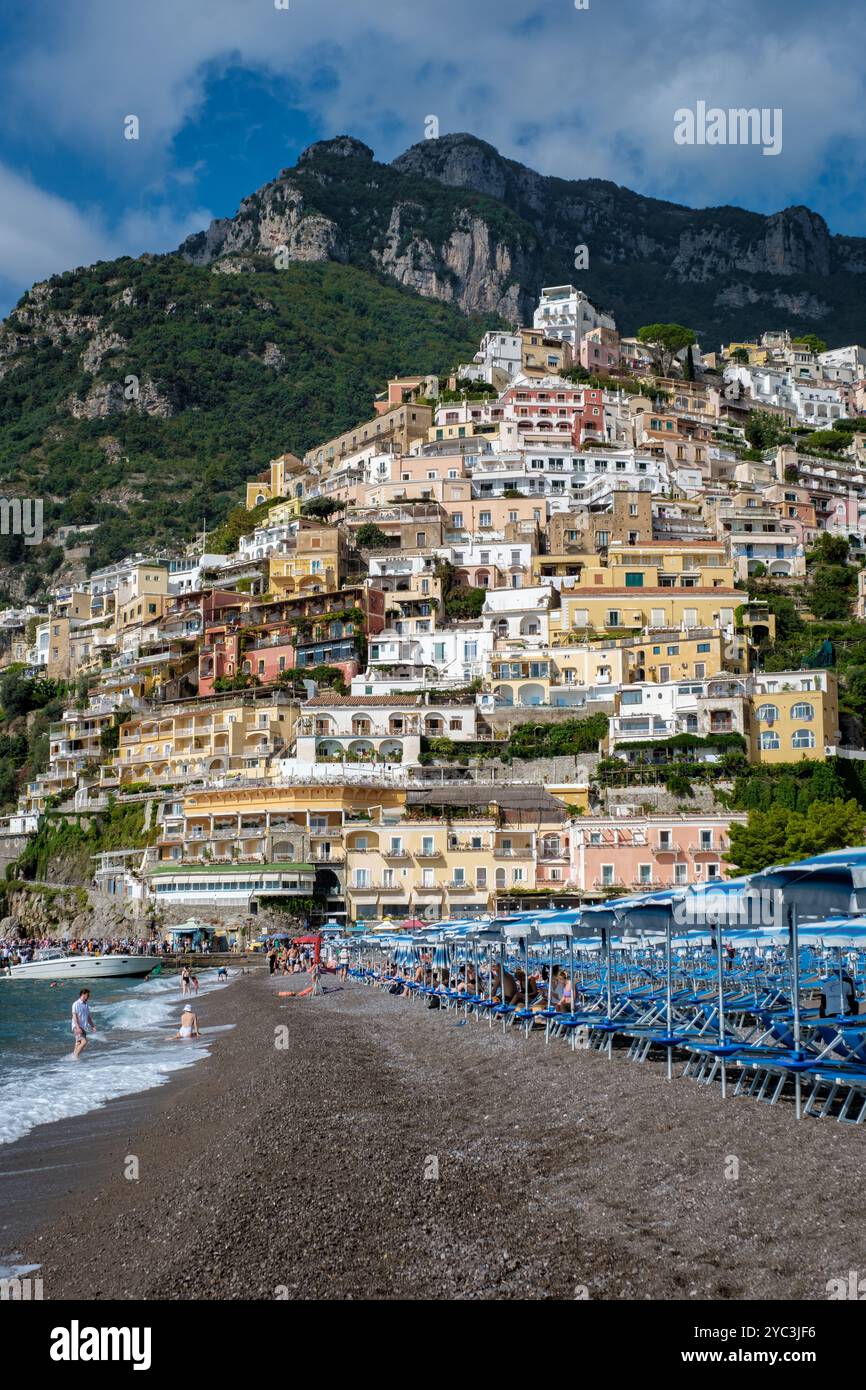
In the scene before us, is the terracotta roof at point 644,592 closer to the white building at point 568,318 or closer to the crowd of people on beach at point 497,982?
the crowd of people on beach at point 497,982

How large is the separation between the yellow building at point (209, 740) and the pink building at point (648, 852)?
65.3ft

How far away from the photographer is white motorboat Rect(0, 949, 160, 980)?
54.3 meters

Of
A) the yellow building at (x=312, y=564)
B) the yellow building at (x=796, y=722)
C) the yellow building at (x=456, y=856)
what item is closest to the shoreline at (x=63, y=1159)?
the yellow building at (x=456, y=856)

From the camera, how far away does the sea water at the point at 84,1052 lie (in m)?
20.8

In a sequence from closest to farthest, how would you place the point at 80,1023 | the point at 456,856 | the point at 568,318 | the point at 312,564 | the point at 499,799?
the point at 80,1023 < the point at 456,856 < the point at 499,799 < the point at 312,564 < the point at 568,318

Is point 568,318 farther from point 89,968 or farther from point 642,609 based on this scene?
point 89,968

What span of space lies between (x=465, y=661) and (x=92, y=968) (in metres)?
28.8

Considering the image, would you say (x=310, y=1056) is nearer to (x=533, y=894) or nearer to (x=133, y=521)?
(x=533, y=894)

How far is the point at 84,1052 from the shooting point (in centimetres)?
2797

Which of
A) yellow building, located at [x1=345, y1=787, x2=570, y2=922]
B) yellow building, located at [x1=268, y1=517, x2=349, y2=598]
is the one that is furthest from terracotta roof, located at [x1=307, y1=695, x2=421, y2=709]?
yellow building, located at [x1=268, y1=517, x2=349, y2=598]

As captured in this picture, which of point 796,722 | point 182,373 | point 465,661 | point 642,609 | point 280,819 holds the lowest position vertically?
point 280,819

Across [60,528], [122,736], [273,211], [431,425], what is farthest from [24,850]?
[273,211]

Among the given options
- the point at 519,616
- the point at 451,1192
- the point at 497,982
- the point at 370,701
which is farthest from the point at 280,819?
the point at 451,1192
